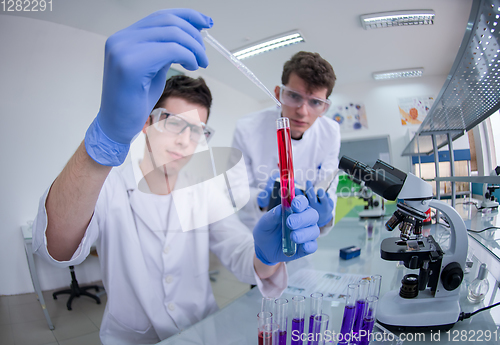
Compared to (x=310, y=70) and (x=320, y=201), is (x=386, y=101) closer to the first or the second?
(x=310, y=70)

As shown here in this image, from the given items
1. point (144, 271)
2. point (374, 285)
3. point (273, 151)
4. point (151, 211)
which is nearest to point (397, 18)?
point (273, 151)

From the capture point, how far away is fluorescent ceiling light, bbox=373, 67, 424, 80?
100cm

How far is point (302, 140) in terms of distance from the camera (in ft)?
3.90

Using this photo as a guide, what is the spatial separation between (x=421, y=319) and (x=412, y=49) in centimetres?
103

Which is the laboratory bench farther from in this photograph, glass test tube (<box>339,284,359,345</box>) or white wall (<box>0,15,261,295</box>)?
white wall (<box>0,15,261,295</box>)

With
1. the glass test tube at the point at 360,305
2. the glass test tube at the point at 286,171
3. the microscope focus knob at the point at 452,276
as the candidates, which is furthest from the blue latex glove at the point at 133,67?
the microscope focus knob at the point at 452,276

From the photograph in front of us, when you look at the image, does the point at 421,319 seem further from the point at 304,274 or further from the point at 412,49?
the point at 412,49

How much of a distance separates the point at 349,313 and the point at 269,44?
1040 millimetres

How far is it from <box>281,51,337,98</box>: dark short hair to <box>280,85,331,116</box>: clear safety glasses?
0.04m

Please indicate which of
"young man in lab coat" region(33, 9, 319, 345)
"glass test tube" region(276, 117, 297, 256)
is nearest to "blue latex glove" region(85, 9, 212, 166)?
"young man in lab coat" region(33, 9, 319, 345)

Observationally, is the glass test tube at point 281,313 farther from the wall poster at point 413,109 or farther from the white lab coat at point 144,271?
the wall poster at point 413,109

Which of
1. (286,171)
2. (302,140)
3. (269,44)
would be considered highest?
(269,44)

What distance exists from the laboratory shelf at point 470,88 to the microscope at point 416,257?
416mm

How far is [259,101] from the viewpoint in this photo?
1128 mm
